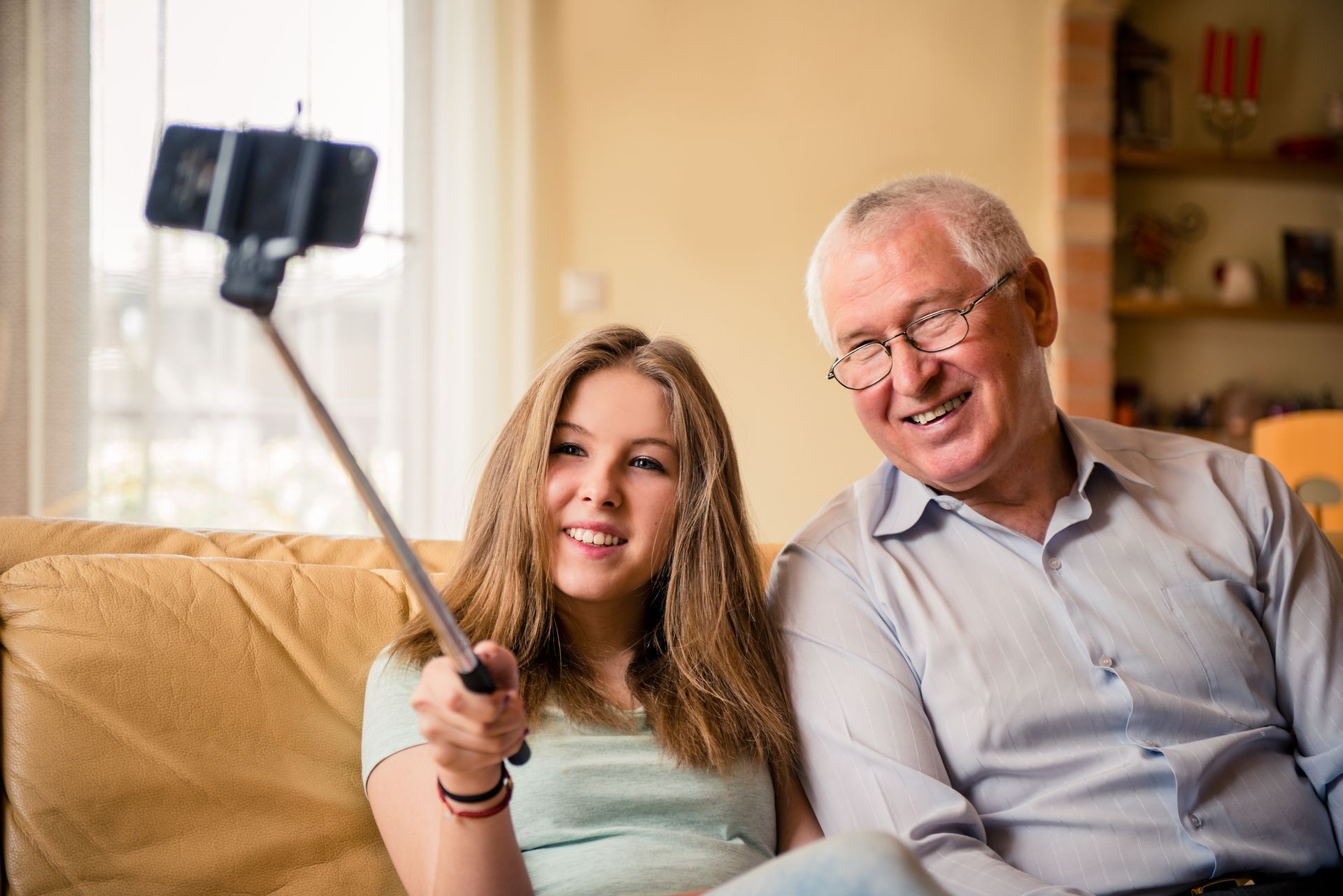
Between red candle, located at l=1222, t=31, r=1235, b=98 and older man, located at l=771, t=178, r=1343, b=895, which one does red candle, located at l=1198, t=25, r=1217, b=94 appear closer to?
red candle, located at l=1222, t=31, r=1235, b=98

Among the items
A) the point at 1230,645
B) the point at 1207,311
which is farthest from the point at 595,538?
the point at 1207,311

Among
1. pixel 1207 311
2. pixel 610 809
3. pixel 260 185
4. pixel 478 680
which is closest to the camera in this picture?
pixel 260 185

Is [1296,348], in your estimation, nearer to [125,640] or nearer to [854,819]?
[854,819]

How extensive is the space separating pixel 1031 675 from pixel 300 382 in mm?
906

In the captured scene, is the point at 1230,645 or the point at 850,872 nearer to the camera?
the point at 850,872

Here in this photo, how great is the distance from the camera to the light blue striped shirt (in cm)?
119

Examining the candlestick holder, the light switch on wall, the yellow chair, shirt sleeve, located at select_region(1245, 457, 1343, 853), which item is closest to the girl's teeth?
shirt sleeve, located at select_region(1245, 457, 1343, 853)

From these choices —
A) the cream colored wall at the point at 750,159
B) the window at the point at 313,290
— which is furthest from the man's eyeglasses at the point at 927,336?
the cream colored wall at the point at 750,159

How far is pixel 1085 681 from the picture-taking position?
126 cm

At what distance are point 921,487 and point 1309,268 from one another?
3.16 metres

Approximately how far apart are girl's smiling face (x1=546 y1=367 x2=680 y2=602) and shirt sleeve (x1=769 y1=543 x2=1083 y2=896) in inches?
8.1

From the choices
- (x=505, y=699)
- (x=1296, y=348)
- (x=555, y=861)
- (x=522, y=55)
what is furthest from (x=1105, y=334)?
(x=505, y=699)

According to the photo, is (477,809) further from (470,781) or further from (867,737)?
(867,737)

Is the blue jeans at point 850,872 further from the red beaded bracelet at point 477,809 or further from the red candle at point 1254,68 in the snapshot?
the red candle at point 1254,68
